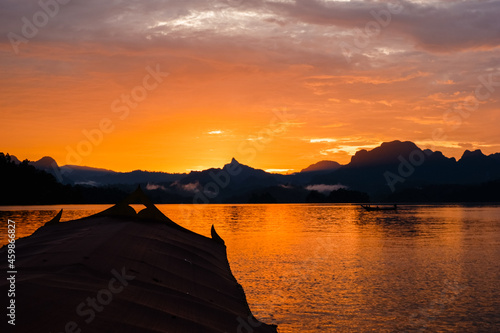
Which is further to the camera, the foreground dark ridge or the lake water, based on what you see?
the lake water

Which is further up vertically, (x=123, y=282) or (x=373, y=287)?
(x=123, y=282)

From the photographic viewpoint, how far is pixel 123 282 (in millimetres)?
7172

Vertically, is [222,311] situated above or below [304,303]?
above

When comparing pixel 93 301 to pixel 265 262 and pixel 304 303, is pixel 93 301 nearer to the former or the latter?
pixel 304 303

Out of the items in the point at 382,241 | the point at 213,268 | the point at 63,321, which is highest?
the point at 63,321

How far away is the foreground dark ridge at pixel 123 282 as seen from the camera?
5250 millimetres

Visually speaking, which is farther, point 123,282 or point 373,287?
point 373,287

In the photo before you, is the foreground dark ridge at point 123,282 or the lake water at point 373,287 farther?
the lake water at point 373,287

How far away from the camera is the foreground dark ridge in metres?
5.25

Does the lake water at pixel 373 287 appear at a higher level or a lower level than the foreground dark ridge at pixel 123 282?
lower

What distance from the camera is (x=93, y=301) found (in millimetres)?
5629

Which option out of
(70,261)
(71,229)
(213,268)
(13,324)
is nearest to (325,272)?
(213,268)

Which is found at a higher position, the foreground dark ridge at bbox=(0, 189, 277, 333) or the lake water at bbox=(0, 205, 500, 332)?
the foreground dark ridge at bbox=(0, 189, 277, 333)

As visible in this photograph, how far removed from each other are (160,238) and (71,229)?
7.98ft
